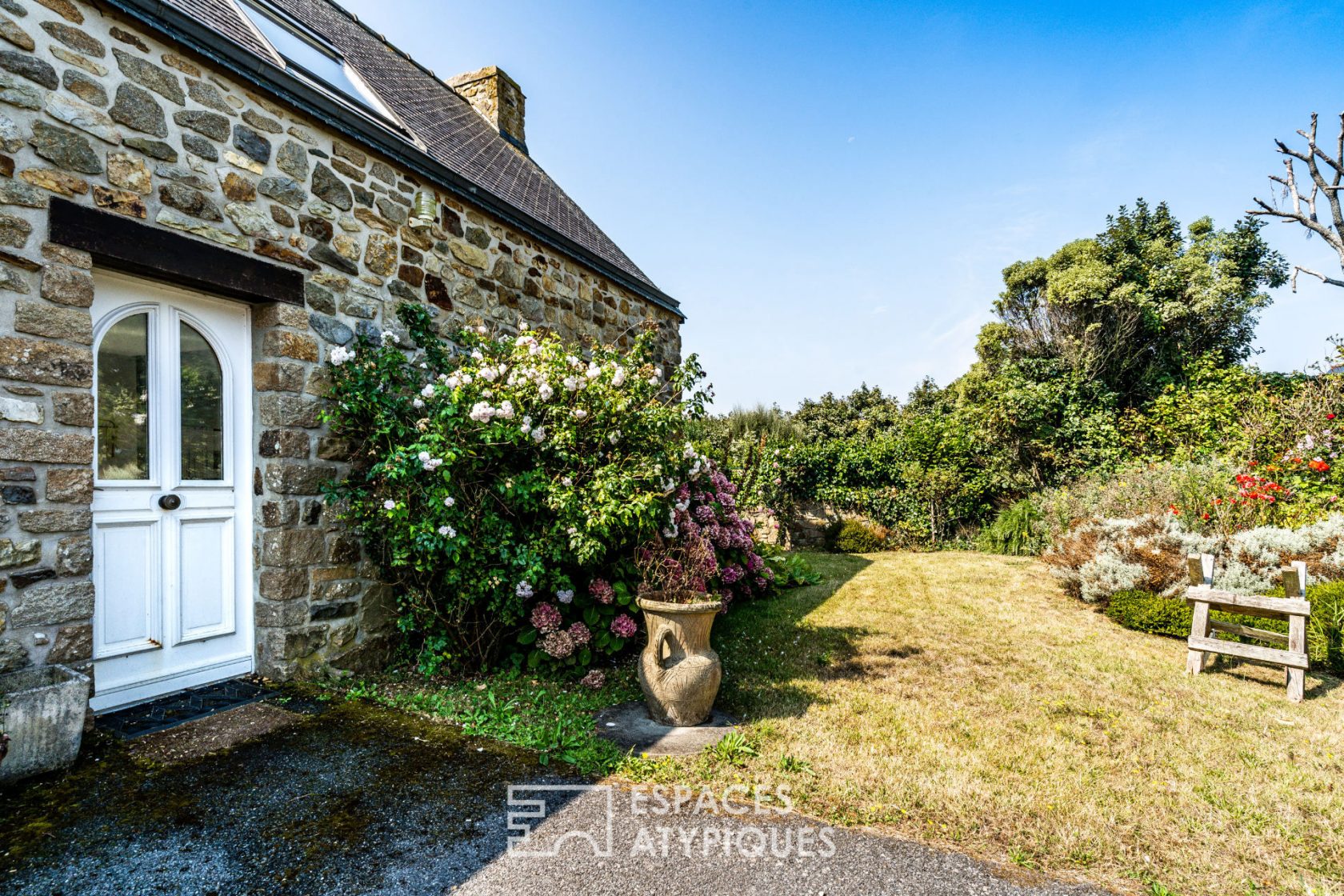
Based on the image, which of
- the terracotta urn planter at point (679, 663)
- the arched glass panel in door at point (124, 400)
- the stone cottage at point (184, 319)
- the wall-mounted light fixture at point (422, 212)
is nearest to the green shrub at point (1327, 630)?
the terracotta urn planter at point (679, 663)

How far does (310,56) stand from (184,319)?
3.08m

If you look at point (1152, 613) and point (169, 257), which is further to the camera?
point (1152, 613)

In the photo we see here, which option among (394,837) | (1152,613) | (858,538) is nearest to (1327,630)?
(1152,613)

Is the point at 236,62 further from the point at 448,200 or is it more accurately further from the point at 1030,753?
the point at 1030,753

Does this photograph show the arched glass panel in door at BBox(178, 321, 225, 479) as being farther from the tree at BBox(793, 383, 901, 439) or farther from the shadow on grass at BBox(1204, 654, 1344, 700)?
the tree at BBox(793, 383, 901, 439)

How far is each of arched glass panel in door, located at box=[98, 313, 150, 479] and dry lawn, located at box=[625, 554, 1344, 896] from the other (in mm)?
3179

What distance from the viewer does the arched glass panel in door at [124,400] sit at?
3.28 meters

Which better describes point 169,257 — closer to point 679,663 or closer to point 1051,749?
point 679,663

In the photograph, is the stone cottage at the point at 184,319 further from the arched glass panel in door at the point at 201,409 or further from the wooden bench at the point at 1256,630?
the wooden bench at the point at 1256,630

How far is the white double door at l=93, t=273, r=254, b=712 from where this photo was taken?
3.28 meters

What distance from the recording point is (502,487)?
13.2 ft

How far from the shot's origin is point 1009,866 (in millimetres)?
2287

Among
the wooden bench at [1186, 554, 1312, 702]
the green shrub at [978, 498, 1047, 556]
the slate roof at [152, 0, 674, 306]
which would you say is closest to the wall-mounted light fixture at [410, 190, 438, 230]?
the slate roof at [152, 0, 674, 306]

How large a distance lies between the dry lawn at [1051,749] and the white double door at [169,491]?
9.09 ft
